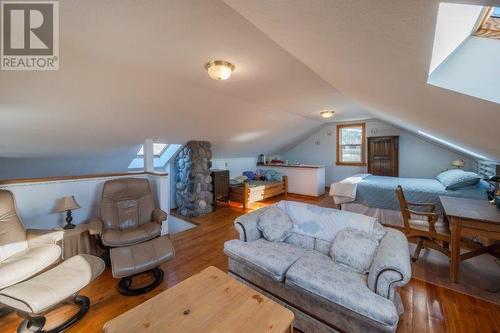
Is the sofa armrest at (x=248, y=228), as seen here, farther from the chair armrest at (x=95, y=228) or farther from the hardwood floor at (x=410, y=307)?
the chair armrest at (x=95, y=228)

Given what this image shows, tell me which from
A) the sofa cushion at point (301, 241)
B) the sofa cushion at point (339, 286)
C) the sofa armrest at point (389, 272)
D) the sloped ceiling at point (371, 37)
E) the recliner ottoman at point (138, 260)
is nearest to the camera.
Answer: the sloped ceiling at point (371, 37)

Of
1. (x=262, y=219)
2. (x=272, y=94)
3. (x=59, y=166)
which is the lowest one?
(x=262, y=219)

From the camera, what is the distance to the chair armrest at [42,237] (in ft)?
6.72

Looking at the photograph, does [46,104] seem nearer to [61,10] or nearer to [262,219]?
[61,10]

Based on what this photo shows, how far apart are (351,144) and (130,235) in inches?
250

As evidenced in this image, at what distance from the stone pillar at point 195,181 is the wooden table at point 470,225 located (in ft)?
13.3

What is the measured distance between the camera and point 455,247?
6.95 ft

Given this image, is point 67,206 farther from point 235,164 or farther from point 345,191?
point 345,191

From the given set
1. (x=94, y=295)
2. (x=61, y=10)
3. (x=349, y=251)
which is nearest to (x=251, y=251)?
(x=349, y=251)

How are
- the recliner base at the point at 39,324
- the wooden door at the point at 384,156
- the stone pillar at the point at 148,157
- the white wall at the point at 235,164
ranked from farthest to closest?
the white wall at the point at 235,164, the wooden door at the point at 384,156, the stone pillar at the point at 148,157, the recliner base at the point at 39,324

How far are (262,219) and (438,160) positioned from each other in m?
5.49

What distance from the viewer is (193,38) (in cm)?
168

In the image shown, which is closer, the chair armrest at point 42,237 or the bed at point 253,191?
the chair armrest at point 42,237

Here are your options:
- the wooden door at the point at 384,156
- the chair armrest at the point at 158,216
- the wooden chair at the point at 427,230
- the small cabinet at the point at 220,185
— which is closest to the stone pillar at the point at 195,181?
the small cabinet at the point at 220,185
